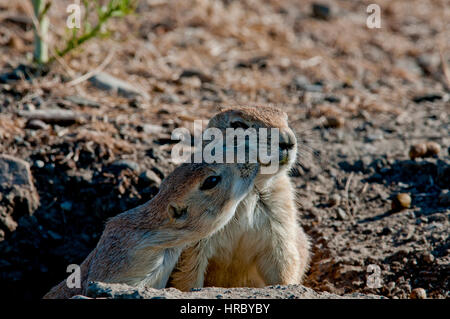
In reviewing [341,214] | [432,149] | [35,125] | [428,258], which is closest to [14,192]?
[35,125]

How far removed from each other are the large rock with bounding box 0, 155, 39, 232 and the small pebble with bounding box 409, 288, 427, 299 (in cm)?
353

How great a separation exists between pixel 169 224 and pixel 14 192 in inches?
89.3

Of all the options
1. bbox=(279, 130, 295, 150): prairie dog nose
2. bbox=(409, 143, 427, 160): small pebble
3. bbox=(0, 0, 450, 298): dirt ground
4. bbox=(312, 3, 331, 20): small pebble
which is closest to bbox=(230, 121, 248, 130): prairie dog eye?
bbox=(279, 130, 295, 150): prairie dog nose

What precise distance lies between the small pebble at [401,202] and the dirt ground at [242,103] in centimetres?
7

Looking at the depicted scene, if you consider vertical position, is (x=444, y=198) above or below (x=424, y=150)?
below

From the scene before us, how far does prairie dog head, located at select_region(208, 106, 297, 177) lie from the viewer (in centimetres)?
454

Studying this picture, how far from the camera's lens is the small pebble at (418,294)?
16.5ft

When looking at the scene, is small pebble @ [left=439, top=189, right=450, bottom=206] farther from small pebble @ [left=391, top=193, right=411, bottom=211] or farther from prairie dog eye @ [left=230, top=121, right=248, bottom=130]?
prairie dog eye @ [left=230, top=121, right=248, bottom=130]

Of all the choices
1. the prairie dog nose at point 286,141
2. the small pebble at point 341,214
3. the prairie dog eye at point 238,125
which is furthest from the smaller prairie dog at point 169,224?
the small pebble at point 341,214

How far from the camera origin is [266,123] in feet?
15.9

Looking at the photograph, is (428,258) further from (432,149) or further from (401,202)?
(432,149)

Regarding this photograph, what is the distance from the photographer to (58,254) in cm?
618

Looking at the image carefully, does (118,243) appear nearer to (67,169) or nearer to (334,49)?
(67,169)
